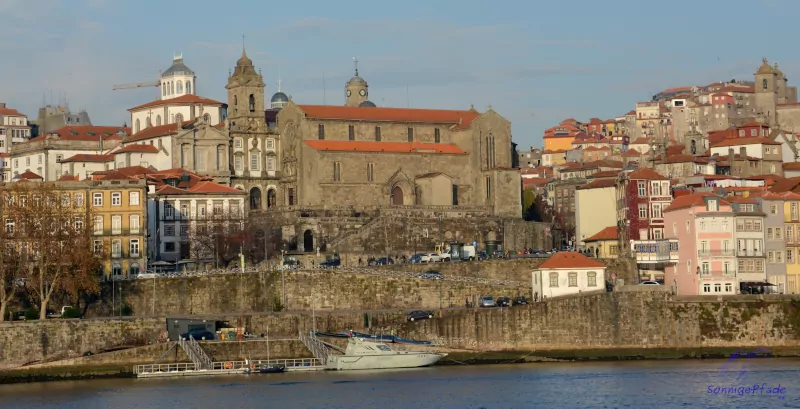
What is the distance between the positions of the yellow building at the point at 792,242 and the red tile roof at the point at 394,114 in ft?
128

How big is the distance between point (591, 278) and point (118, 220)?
1167 inches

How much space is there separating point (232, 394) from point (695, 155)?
68.5 meters

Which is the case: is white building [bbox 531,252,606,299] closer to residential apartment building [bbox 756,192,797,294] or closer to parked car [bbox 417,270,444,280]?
parked car [bbox 417,270,444,280]

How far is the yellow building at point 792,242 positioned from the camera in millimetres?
101438

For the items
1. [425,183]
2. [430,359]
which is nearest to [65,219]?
[430,359]

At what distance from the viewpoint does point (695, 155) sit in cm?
13825

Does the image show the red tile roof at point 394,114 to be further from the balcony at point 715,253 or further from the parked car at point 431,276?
the balcony at point 715,253

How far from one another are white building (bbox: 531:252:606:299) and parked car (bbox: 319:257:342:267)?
16.2 m

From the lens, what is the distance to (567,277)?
9781 cm

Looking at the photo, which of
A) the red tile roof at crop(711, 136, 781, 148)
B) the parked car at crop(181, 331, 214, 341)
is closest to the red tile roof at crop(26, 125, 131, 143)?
the red tile roof at crop(711, 136, 781, 148)

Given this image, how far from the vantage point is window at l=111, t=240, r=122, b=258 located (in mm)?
106938

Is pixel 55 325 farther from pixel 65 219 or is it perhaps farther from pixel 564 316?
pixel 564 316

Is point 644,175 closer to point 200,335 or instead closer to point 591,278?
point 591,278

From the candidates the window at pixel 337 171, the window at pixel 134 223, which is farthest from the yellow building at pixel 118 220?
the window at pixel 337 171
